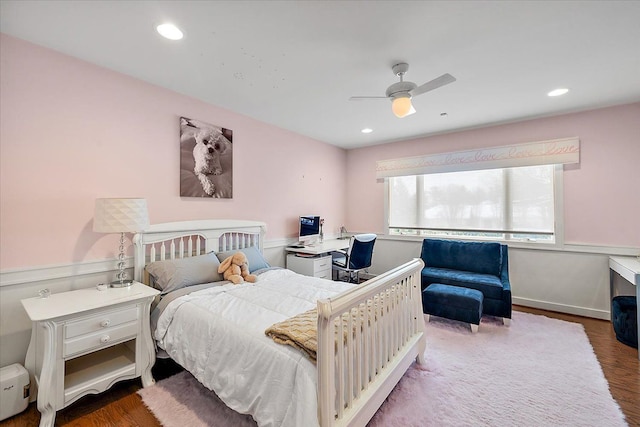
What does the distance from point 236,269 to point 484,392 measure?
90.6 inches

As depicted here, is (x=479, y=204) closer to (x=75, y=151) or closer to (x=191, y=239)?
(x=191, y=239)

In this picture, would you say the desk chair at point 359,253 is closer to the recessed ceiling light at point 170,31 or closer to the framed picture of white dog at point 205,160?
the framed picture of white dog at point 205,160

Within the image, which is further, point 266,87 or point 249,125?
point 249,125

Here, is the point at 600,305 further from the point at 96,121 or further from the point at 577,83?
the point at 96,121

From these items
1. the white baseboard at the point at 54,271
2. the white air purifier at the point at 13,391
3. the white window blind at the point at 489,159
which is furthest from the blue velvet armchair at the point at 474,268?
the white air purifier at the point at 13,391

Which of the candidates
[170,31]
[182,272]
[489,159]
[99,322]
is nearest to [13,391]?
[99,322]

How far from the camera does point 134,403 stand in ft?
6.25

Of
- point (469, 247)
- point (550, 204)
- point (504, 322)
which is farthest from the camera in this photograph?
point (469, 247)

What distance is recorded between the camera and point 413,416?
1.76 meters

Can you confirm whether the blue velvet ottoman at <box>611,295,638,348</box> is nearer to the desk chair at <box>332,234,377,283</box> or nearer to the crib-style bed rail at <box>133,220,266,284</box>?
the desk chair at <box>332,234,377,283</box>

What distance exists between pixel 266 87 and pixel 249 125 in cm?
96

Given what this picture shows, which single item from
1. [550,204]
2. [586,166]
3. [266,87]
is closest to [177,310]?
[266,87]

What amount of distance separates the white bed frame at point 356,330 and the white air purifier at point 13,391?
2.88ft

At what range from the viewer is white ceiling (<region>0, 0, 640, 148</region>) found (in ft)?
5.45
